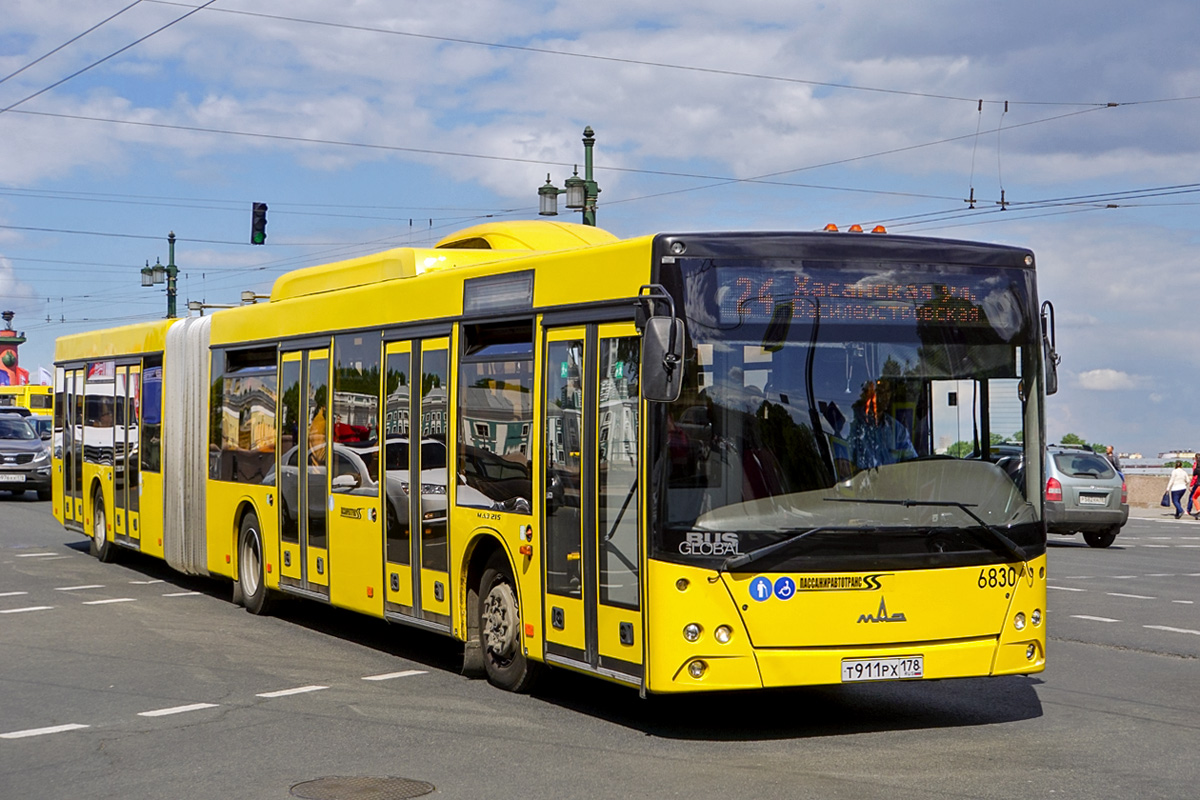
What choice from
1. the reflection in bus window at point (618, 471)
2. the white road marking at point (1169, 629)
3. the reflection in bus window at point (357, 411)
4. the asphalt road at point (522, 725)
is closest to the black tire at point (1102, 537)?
the asphalt road at point (522, 725)

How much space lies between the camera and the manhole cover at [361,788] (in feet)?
24.3

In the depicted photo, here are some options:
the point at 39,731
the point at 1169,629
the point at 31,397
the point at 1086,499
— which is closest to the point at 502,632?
the point at 39,731

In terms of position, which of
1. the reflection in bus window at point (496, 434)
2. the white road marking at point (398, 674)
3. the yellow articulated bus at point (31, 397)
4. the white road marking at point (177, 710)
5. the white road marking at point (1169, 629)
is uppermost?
the yellow articulated bus at point (31, 397)

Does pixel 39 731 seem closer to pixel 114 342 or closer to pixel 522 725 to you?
pixel 522 725

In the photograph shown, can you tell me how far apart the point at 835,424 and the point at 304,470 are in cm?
642

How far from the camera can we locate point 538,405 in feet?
32.7

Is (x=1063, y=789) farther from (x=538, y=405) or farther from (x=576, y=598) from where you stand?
(x=538, y=405)

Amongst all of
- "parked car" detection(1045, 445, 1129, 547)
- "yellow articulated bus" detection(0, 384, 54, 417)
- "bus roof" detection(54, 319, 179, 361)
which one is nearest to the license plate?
"bus roof" detection(54, 319, 179, 361)

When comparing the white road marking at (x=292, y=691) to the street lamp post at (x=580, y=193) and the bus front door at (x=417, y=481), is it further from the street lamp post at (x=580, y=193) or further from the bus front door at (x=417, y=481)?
the street lamp post at (x=580, y=193)

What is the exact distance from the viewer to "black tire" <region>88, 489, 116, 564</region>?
20.9m

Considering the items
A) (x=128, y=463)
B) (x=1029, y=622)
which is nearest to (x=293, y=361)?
(x=128, y=463)

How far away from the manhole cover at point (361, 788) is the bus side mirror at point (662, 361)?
232 cm

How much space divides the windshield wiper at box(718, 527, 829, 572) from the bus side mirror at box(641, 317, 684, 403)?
3.06ft

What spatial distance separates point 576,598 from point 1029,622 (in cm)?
264
